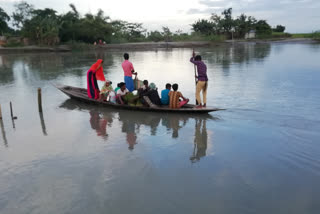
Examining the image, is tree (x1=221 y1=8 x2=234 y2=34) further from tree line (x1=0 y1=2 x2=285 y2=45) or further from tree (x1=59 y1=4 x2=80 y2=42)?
tree (x1=59 y1=4 x2=80 y2=42)

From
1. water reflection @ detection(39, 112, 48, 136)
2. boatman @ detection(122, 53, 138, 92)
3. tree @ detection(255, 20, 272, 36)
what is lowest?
water reflection @ detection(39, 112, 48, 136)

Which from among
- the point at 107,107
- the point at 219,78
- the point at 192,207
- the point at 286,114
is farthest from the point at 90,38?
the point at 192,207

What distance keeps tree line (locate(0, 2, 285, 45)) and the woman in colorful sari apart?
3070cm

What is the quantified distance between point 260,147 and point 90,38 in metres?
39.2

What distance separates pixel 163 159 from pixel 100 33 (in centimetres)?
3854

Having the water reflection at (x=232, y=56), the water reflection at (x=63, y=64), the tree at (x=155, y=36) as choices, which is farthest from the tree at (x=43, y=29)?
the water reflection at (x=232, y=56)

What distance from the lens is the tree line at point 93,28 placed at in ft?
119

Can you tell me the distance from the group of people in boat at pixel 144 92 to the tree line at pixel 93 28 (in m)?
30.9

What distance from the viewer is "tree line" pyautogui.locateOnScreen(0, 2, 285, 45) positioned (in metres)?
36.2

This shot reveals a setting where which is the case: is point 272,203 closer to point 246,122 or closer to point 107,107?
point 246,122

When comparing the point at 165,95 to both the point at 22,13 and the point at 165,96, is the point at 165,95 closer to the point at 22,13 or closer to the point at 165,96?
the point at 165,96

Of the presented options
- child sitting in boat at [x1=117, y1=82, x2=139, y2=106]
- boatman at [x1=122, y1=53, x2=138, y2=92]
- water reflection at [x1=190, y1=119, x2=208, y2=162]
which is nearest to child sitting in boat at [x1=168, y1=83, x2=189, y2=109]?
water reflection at [x1=190, y1=119, x2=208, y2=162]

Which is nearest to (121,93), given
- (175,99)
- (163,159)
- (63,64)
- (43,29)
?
(175,99)

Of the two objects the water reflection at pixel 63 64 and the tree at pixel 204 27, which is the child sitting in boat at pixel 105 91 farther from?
the tree at pixel 204 27
